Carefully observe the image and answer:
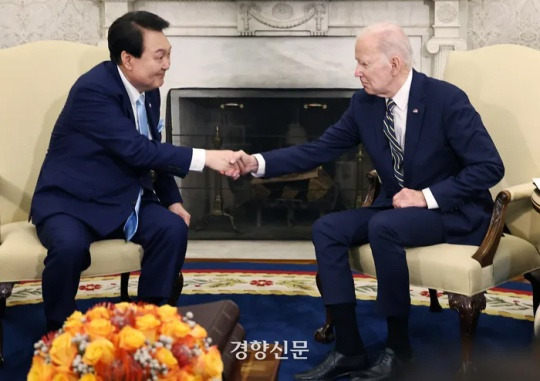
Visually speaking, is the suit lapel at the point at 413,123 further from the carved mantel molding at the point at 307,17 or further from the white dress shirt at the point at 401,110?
the carved mantel molding at the point at 307,17

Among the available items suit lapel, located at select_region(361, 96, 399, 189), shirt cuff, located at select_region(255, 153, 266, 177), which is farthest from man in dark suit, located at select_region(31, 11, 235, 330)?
suit lapel, located at select_region(361, 96, 399, 189)

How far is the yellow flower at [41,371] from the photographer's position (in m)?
1.18

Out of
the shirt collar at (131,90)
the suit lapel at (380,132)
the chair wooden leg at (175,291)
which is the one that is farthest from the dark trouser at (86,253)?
the suit lapel at (380,132)

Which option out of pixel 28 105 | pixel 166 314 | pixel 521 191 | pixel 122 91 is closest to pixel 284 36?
pixel 28 105

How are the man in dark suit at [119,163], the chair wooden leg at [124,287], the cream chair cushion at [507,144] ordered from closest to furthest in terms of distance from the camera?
the cream chair cushion at [507,144]
the man in dark suit at [119,163]
the chair wooden leg at [124,287]

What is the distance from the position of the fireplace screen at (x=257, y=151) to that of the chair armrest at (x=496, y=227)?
223cm

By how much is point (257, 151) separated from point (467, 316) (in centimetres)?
267

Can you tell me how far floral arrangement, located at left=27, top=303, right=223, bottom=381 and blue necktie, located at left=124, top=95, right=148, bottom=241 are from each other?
4.10 feet

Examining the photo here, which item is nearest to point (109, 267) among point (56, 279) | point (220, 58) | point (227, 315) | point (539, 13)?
point (56, 279)

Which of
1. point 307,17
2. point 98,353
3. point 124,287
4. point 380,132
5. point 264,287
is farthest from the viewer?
point 307,17

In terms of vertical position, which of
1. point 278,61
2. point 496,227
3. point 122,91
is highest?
point 278,61

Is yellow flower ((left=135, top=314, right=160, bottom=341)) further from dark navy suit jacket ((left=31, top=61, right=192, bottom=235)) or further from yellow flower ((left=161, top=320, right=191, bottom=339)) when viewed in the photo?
dark navy suit jacket ((left=31, top=61, right=192, bottom=235))

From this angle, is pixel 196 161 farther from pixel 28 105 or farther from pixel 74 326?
pixel 74 326

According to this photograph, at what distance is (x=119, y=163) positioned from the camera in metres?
2.60
